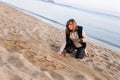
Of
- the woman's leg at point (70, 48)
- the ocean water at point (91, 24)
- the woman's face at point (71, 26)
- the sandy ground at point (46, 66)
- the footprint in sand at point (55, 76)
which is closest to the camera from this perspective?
the sandy ground at point (46, 66)

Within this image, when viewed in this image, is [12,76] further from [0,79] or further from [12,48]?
[12,48]

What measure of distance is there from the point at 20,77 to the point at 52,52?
312 centimetres

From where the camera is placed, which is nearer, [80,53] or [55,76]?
[55,76]

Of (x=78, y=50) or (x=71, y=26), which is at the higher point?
(x=71, y=26)

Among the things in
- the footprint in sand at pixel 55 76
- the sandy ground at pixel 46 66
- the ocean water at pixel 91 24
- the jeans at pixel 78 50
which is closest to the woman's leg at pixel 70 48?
the jeans at pixel 78 50

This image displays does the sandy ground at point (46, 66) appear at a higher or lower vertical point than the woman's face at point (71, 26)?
lower

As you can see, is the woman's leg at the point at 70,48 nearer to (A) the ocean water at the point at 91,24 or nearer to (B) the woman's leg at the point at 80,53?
(B) the woman's leg at the point at 80,53

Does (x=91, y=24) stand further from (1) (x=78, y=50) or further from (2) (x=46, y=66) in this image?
(2) (x=46, y=66)

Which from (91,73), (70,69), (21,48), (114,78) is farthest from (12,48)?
(114,78)

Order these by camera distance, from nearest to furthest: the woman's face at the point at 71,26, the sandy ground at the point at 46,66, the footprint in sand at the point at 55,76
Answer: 1. the sandy ground at the point at 46,66
2. the footprint in sand at the point at 55,76
3. the woman's face at the point at 71,26

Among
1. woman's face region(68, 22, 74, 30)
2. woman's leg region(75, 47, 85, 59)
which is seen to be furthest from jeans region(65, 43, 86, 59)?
woman's face region(68, 22, 74, 30)

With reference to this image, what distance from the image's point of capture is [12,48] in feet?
22.3

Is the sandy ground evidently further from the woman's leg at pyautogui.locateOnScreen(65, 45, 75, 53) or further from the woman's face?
the woman's face

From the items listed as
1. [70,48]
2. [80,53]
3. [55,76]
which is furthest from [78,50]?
[55,76]
